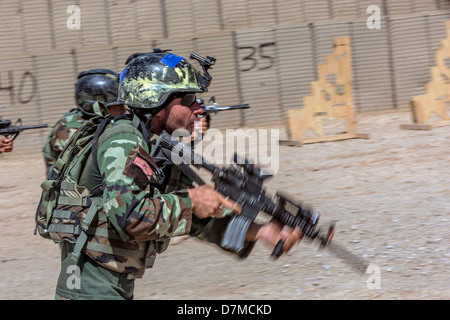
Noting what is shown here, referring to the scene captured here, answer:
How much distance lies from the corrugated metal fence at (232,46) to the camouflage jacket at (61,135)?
5.92m

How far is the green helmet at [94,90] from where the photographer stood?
4777 millimetres

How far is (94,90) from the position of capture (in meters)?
4.83

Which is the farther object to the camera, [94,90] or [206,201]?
[94,90]

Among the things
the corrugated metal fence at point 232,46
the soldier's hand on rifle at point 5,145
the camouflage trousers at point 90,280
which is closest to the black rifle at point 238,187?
the camouflage trousers at point 90,280

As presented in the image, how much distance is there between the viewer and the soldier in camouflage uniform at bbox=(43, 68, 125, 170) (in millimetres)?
4541

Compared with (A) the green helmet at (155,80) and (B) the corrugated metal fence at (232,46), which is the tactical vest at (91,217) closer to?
(A) the green helmet at (155,80)

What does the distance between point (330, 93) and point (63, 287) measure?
23.2 feet

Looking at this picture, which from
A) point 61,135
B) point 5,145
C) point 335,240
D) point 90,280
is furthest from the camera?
point 5,145

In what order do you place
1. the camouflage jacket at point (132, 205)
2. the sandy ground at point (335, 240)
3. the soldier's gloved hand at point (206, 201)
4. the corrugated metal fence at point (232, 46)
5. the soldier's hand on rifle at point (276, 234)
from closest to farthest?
the camouflage jacket at point (132, 205) < the soldier's gloved hand at point (206, 201) < the soldier's hand on rifle at point (276, 234) < the sandy ground at point (335, 240) < the corrugated metal fence at point (232, 46)

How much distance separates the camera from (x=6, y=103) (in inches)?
417

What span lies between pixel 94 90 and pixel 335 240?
2.30m

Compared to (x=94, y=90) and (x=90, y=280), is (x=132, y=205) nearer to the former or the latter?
(x=90, y=280)

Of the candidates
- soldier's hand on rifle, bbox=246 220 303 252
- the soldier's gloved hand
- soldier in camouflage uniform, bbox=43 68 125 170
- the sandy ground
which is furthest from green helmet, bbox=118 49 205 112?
soldier in camouflage uniform, bbox=43 68 125 170

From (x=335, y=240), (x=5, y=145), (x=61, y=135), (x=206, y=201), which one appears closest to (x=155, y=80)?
(x=206, y=201)
